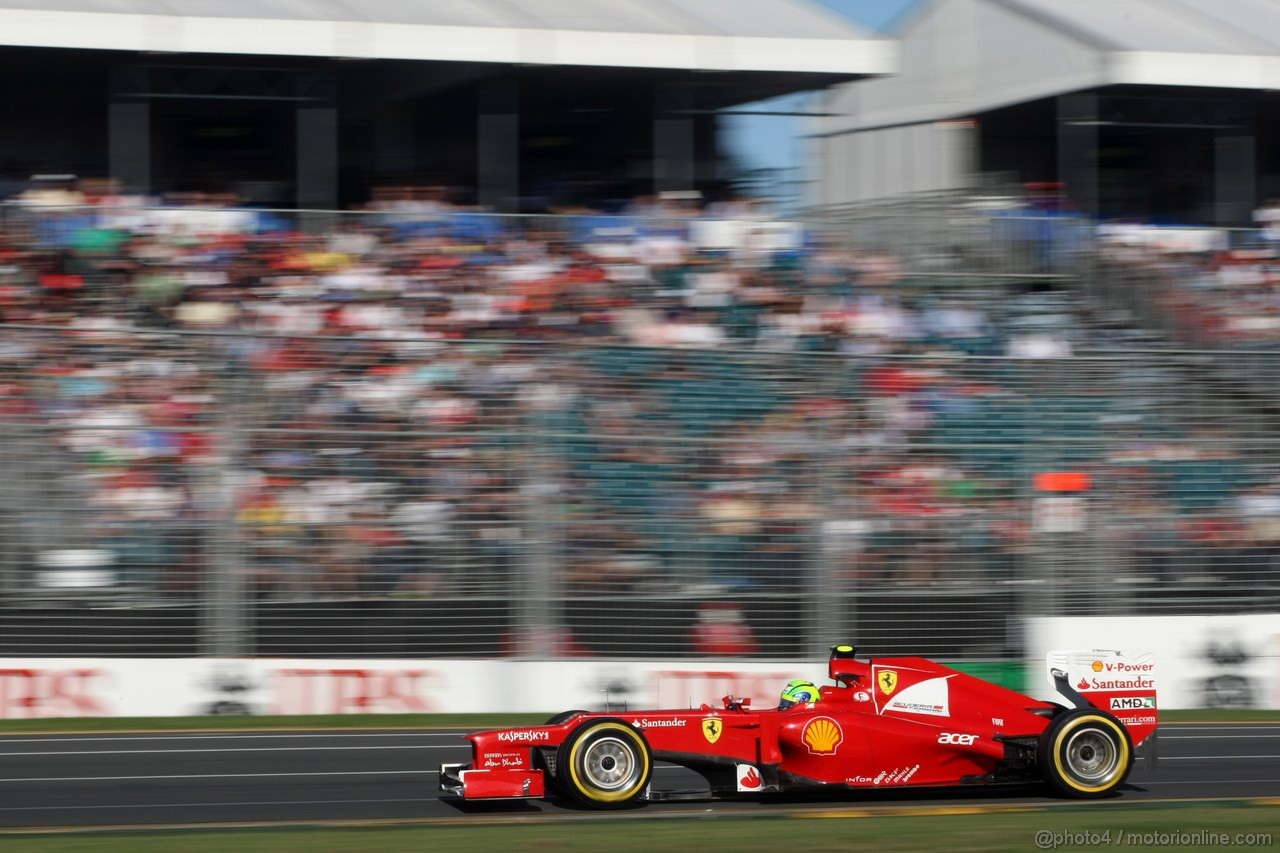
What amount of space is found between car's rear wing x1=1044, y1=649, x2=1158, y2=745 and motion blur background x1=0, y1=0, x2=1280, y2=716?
13.7 feet

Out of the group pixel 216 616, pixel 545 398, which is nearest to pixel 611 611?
pixel 545 398

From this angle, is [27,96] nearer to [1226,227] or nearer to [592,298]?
[592,298]

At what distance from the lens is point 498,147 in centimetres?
1803

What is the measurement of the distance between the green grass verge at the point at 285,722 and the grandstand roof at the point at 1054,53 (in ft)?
30.0

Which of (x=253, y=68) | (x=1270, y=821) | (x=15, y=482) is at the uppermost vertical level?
(x=253, y=68)

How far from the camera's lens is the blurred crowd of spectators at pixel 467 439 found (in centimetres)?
1303

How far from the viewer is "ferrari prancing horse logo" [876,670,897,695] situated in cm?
908

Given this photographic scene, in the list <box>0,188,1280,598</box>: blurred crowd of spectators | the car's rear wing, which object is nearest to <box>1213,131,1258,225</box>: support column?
<box>0,188,1280,598</box>: blurred crowd of spectators

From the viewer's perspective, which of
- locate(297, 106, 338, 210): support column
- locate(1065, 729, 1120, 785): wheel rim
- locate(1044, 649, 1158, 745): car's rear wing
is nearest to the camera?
locate(1065, 729, 1120, 785): wheel rim

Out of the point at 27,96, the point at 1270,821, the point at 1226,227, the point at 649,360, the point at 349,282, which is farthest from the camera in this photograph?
the point at 1226,227

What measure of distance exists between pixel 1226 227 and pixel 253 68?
10843 mm

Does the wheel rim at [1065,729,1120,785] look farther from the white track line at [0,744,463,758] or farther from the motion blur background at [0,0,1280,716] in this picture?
the motion blur background at [0,0,1280,716]

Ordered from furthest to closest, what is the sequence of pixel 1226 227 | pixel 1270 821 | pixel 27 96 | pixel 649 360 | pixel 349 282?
pixel 1226 227 → pixel 27 96 → pixel 349 282 → pixel 649 360 → pixel 1270 821

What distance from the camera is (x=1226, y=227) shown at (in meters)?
20.3
